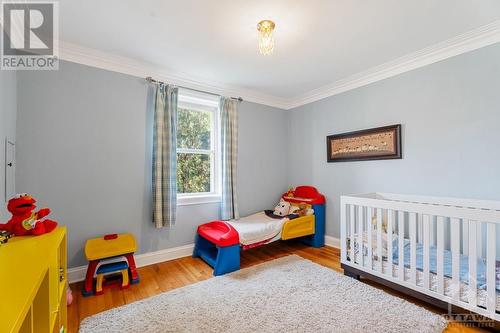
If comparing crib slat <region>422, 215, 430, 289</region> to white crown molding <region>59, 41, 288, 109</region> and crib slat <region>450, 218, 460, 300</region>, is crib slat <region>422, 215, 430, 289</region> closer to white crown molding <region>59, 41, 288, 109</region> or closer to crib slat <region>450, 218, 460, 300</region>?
crib slat <region>450, 218, 460, 300</region>

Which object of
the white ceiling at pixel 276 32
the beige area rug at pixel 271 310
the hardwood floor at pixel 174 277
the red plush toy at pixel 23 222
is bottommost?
the hardwood floor at pixel 174 277

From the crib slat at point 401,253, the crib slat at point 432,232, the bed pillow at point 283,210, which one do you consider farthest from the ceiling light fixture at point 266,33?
the crib slat at point 432,232

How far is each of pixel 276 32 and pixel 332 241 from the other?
2.74 m

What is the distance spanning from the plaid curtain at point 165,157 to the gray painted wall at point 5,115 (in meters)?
1.14

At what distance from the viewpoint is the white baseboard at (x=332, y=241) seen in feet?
10.5

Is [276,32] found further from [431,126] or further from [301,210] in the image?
[301,210]

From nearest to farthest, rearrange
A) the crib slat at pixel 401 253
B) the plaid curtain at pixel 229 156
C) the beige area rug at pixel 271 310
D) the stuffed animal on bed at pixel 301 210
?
the beige area rug at pixel 271 310 → the crib slat at pixel 401 253 → the plaid curtain at pixel 229 156 → the stuffed animal on bed at pixel 301 210

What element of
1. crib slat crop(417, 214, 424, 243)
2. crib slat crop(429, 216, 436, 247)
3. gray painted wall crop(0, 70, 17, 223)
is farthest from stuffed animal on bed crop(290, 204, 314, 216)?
gray painted wall crop(0, 70, 17, 223)

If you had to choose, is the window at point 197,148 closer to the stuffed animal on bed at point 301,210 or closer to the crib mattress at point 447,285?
the stuffed animal on bed at point 301,210

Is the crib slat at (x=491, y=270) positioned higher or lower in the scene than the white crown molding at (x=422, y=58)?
lower

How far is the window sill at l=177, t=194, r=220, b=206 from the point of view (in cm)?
289

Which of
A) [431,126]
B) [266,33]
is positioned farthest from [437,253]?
[266,33]

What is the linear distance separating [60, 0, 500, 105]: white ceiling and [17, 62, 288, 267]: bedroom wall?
421 mm

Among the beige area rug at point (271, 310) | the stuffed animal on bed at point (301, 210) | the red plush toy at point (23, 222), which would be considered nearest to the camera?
the red plush toy at point (23, 222)
